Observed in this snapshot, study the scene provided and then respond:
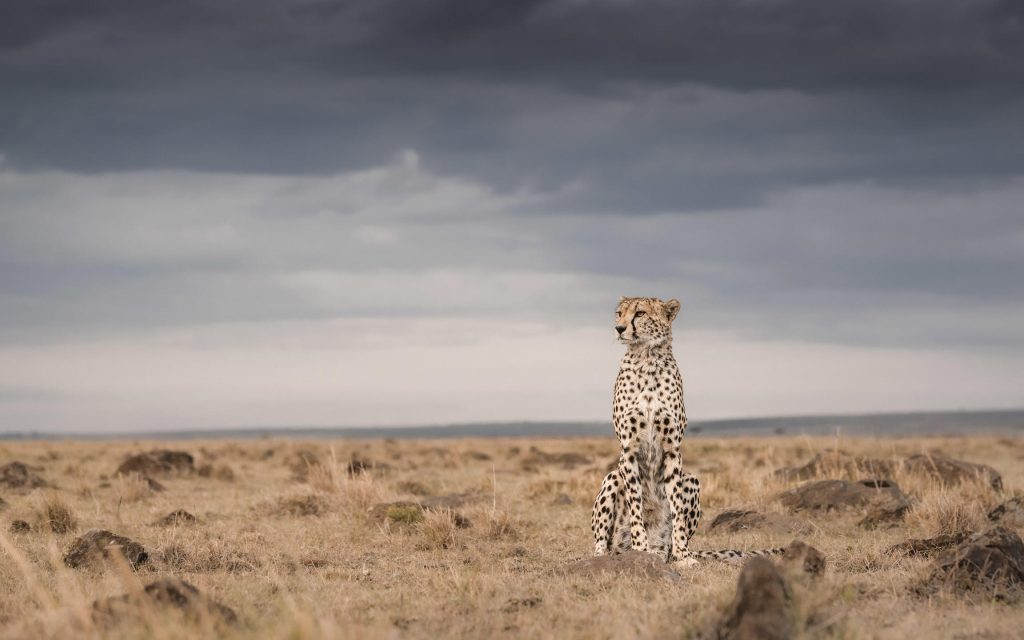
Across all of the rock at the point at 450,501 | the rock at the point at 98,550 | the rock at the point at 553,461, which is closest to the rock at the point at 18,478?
the rock at the point at 450,501

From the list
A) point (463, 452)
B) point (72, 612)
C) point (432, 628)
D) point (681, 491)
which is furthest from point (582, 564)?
point (463, 452)

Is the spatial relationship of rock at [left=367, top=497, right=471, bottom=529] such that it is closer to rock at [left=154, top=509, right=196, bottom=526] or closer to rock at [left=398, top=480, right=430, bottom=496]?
rock at [left=154, top=509, right=196, bottom=526]

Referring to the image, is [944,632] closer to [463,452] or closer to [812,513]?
[812,513]

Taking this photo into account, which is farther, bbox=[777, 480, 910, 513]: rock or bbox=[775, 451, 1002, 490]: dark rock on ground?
bbox=[775, 451, 1002, 490]: dark rock on ground

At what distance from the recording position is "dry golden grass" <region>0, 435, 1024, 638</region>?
20.3 feet

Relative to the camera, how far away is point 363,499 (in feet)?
49.5

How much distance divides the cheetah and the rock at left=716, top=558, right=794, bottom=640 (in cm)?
346

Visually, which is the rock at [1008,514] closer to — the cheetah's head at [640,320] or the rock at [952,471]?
the rock at [952,471]

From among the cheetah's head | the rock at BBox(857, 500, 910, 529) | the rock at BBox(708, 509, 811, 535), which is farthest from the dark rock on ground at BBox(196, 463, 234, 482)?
the cheetah's head

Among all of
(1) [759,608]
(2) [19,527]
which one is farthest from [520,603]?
(2) [19,527]

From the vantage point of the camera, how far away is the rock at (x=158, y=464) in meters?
23.2

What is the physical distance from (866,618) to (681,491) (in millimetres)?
2824

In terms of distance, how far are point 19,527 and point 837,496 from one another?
34.6 feet

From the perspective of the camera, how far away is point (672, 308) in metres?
9.57
